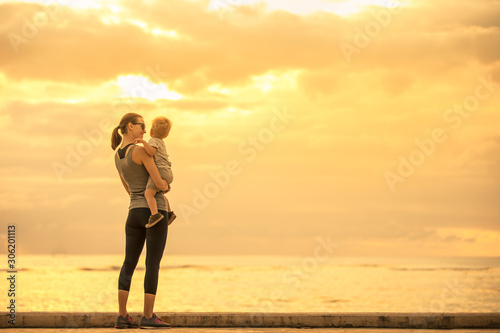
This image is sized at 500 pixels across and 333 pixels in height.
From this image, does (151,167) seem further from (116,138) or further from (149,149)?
(116,138)

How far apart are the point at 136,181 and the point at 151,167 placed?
268 mm

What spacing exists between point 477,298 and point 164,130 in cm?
3786

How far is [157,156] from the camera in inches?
218

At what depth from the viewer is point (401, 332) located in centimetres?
570

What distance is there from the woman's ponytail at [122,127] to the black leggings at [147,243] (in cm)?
69

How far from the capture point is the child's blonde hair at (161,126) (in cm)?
557

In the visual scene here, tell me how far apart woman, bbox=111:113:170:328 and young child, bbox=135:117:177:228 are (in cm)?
7

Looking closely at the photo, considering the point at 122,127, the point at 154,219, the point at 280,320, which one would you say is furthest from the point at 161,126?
the point at 280,320

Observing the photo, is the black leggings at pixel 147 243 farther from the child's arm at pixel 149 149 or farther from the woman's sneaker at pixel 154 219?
the child's arm at pixel 149 149

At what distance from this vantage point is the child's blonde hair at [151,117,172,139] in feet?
18.3

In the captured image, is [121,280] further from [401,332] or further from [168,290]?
[168,290]

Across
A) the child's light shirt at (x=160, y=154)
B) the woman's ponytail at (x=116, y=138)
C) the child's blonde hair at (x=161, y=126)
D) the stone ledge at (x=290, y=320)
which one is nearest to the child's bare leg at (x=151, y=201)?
the child's light shirt at (x=160, y=154)

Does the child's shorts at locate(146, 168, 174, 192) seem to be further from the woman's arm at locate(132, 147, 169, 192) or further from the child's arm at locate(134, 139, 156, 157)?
the child's arm at locate(134, 139, 156, 157)

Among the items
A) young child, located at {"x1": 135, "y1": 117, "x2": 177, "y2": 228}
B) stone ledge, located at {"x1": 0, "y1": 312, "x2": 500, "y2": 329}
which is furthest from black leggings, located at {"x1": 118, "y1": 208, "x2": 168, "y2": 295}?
stone ledge, located at {"x1": 0, "y1": 312, "x2": 500, "y2": 329}
